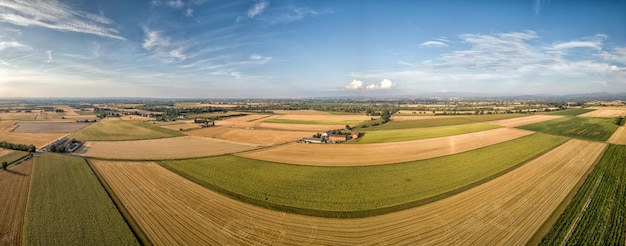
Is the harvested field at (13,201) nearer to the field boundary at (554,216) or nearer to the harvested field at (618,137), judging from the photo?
the field boundary at (554,216)

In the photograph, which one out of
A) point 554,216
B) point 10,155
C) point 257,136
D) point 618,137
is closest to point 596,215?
point 554,216

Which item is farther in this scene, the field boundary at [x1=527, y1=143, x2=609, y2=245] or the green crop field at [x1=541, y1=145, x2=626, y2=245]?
the field boundary at [x1=527, y1=143, x2=609, y2=245]

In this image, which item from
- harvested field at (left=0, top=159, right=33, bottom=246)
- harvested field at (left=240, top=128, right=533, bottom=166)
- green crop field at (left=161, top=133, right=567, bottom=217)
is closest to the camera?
harvested field at (left=0, top=159, right=33, bottom=246)

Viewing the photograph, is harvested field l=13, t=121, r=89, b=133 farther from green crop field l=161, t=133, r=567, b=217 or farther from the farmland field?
green crop field l=161, t=133, r=567, b=217

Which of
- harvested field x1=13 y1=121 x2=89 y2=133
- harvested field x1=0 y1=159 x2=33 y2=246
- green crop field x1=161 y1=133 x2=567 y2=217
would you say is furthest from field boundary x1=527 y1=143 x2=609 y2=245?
harvested field x1=13 y1=121 x2=89 y2=133

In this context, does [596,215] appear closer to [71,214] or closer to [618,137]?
[71,214]
